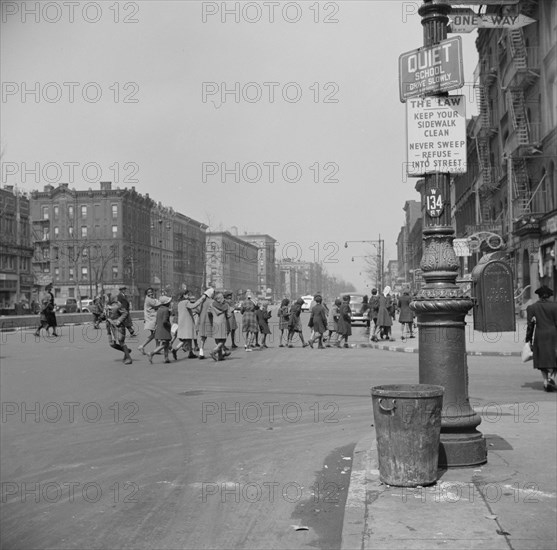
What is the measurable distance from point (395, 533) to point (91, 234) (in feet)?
298

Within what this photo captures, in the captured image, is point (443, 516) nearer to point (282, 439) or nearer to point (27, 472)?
point (282, 439)

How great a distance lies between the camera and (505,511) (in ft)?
15.8

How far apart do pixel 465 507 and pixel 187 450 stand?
10.9 feet

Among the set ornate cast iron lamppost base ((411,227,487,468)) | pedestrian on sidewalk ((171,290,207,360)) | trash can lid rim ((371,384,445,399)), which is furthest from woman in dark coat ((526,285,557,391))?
pedestrian on sidewalk ((171,290,207,360))

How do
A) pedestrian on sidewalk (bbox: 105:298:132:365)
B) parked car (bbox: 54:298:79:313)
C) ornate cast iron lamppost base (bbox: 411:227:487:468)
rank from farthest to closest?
parked car (bbox: 54:298:79:313), pedestrian on sidewalk (bbox: 105:298:132:365), ornate cast iron lamppost base (bbox: 411:227:487:468)

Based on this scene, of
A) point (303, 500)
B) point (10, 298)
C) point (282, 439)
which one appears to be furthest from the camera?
point (10, 298)

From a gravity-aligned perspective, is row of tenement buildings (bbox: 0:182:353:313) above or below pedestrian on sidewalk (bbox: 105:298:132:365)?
above

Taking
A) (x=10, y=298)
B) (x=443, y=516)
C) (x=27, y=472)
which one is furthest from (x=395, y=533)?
(x=10, y=298)

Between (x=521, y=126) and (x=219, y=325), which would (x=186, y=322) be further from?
(x=521, y=126)

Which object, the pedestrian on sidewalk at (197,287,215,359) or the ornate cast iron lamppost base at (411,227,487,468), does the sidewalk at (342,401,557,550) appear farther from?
the pedestrian on sidewalk at (197,287,215,359)

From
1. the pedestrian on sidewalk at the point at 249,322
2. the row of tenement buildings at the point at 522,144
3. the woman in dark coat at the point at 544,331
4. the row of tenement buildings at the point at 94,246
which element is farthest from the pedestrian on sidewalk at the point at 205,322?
the row of tenement buildings at the point at 94,246

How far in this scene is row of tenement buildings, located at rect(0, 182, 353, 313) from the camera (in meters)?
72.1

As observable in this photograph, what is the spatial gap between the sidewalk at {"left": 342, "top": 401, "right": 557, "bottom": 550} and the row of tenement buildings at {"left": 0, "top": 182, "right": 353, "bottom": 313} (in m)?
59.0

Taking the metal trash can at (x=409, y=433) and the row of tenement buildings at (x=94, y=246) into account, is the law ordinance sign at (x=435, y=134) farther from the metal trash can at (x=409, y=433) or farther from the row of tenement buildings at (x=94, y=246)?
the row of tenement buildings at (x=94, y=246)
